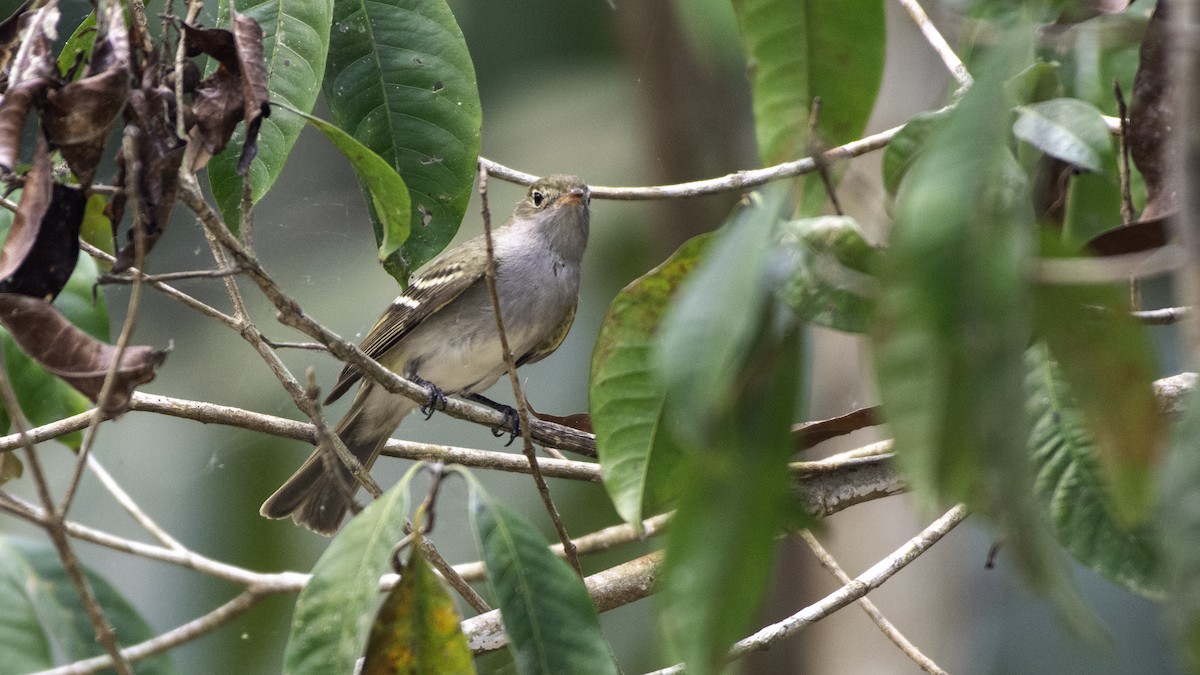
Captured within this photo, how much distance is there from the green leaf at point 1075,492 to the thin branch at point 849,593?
274 millimetres

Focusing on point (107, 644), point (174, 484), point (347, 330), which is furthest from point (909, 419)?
point (174, 484)

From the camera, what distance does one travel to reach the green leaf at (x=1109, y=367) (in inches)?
41.9

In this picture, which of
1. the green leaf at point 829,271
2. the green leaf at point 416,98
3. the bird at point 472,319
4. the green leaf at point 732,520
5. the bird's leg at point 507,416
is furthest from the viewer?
the bird at point 472,319

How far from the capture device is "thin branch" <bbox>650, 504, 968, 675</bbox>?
2.70 m

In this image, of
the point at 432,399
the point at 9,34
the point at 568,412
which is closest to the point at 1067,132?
the point at 9,34

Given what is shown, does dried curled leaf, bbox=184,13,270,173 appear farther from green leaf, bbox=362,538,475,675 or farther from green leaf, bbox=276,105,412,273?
green leaf, bbox=362,538,475,675

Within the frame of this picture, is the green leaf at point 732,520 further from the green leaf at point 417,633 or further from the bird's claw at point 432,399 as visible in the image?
the bird's claw at point 432,399

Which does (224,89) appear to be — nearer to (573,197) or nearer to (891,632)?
(891,632)

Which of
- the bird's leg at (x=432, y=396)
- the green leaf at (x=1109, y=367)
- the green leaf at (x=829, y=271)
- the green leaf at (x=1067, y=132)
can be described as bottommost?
the bird's leg at (x=432, y=396)

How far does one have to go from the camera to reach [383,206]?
2244mm

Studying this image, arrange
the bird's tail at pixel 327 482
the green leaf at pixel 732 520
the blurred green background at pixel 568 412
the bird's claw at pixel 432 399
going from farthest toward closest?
the blurred green background at pixel 568 412
the bird's tail at pixel 327 482
the bird's claw at pixel 432 399
the green leaf at pixel 732 520

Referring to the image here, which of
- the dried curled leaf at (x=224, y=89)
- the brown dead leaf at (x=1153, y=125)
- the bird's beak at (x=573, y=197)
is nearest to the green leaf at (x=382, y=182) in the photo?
the dried curled leaf at (x=224, y=89)

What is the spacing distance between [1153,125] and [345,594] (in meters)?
1.82

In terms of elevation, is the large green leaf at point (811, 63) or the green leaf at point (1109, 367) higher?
the large green leaf at point (811, 63)
